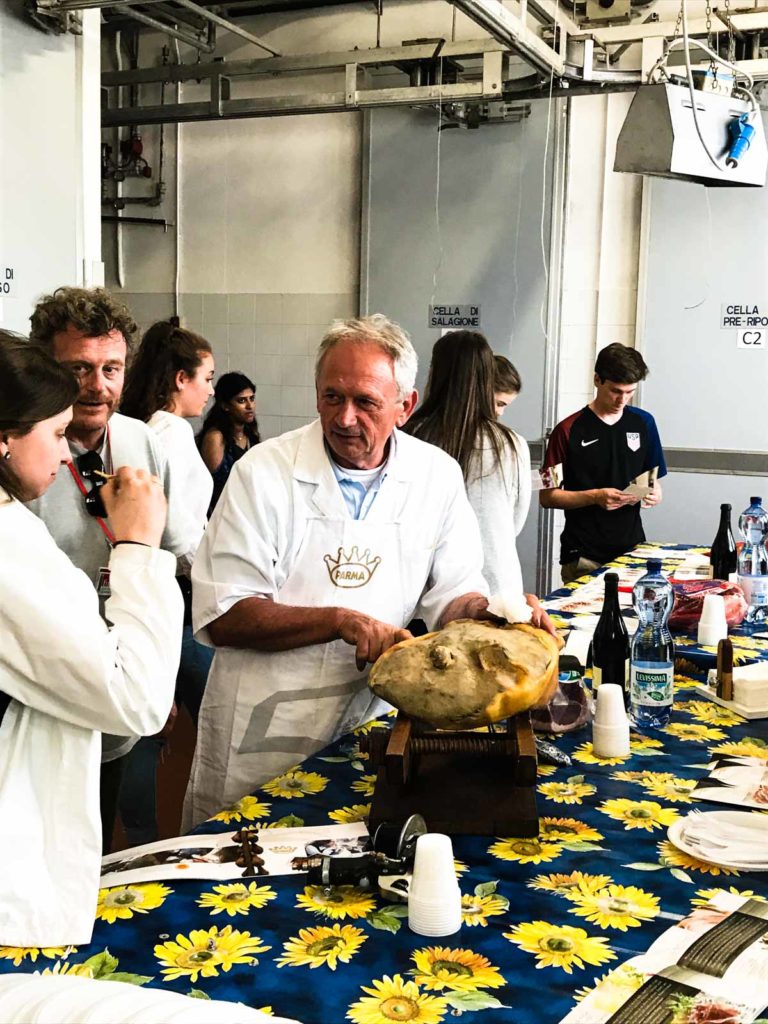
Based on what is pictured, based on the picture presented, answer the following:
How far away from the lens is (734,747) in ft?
7.16

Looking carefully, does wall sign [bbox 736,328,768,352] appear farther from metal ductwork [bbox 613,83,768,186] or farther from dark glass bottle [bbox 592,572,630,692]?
dark glass bottle [bbox 592,572,630,692]

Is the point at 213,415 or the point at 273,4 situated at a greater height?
the point at 273,4

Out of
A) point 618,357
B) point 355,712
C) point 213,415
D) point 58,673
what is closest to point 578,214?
point 618,357

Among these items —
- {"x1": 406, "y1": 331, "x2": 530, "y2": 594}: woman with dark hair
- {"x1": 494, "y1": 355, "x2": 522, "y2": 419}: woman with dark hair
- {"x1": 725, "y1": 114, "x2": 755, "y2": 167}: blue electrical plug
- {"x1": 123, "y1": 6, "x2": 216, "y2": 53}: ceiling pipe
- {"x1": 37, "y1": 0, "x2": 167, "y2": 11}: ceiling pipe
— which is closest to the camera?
{"x1": 406, "y1": 331, "x2": 530, "y2": 594}: woman with dark hair

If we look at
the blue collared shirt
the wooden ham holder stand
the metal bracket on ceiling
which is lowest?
the wooden ham holder stand

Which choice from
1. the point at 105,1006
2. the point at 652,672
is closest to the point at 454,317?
the point at 652,672

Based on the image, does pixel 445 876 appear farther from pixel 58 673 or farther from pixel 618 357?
pixel 618 357

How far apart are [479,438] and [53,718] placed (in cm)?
242

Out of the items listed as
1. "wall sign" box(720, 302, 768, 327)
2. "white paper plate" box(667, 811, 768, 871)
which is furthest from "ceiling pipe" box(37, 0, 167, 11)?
"white paper plate" box(667, 811, 768, 871)

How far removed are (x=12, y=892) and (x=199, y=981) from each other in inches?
12.5

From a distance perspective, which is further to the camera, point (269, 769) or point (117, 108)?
point (117, 108)

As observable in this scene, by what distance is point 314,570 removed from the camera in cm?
247

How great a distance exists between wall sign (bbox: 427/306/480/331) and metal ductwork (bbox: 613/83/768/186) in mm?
2924

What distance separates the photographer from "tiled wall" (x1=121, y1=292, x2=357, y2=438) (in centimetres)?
735
